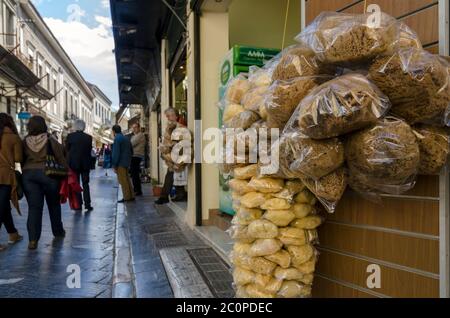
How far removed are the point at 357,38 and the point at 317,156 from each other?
0.53 meters

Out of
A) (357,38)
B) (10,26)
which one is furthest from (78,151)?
(10,26)

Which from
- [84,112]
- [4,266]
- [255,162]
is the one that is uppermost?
[84,112]

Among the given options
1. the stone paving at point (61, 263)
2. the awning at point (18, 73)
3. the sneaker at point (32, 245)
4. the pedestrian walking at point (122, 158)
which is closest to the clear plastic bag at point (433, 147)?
the stone paving at point (61, 263)

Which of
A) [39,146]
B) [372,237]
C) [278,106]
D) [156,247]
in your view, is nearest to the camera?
[278,106]

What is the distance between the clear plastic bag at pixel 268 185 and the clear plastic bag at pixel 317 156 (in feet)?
0.98

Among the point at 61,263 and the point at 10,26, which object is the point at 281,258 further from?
the point at 10,26

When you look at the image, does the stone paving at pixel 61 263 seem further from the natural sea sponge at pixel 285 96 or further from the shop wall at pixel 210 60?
the natural sea sponge at pixel 285 96

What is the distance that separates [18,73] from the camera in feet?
55.4

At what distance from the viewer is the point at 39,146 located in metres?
5.07

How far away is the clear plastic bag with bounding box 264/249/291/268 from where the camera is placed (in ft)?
6.34
